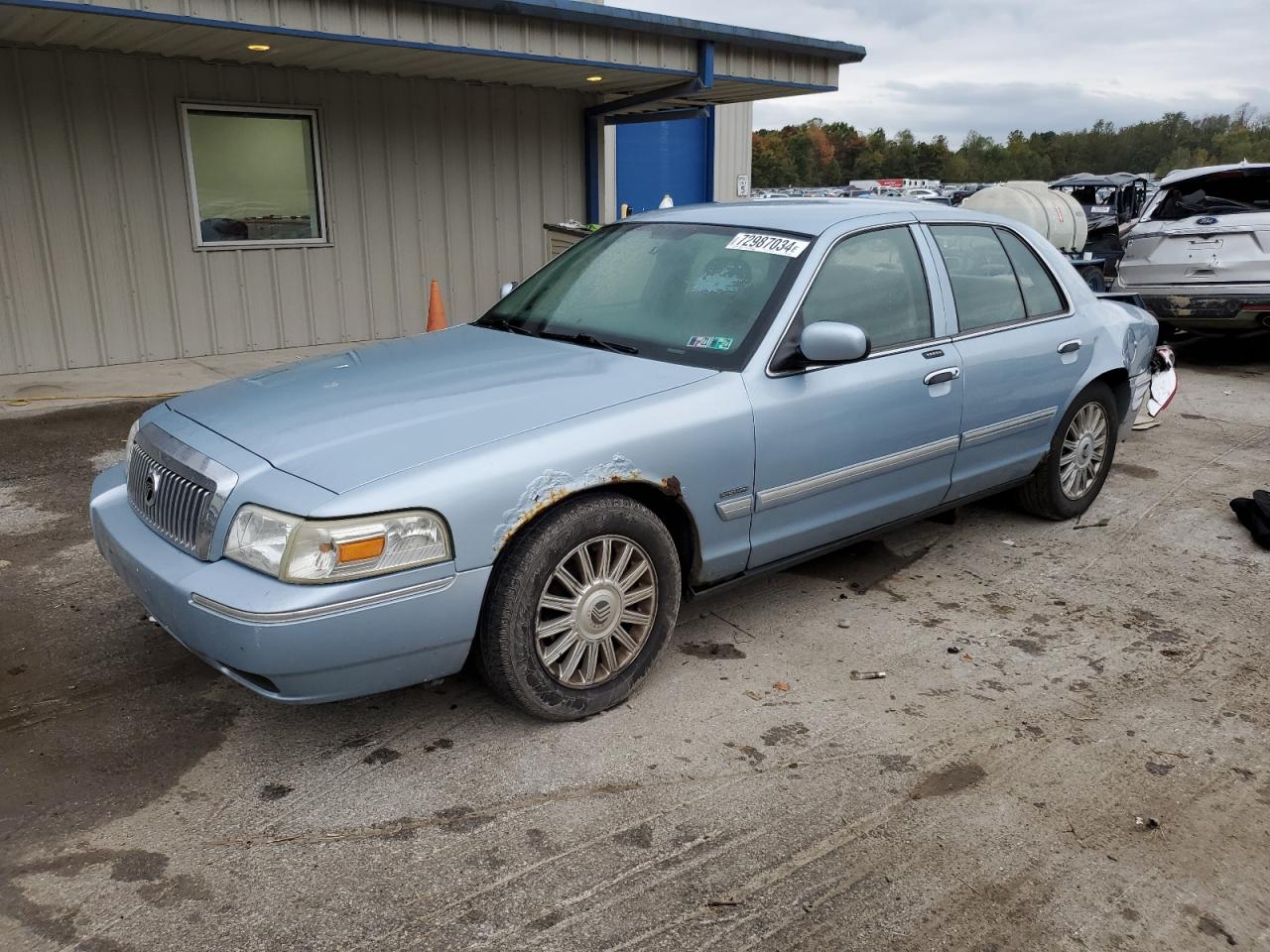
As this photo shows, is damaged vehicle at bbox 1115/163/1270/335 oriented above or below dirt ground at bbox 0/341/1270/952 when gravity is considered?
above

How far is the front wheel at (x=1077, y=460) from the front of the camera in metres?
5.24

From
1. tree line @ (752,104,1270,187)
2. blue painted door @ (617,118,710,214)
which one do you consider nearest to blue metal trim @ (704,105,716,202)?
blue painted door @ (617,118,710,214)

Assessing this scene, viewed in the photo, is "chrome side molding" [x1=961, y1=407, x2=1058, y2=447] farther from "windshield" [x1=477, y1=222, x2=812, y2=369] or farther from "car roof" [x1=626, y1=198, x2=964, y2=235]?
"windshield" [x1=477, y1=222, x2=812, y2=369]

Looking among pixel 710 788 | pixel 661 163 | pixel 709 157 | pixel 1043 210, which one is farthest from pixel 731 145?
pixel 710 788

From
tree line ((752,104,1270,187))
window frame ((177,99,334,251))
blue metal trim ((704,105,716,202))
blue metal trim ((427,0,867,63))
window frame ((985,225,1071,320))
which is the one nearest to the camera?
window frame ((985,225,1071,320))

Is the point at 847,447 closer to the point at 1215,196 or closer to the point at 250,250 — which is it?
the point at 250,250

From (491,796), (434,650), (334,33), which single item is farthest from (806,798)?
(334,33)

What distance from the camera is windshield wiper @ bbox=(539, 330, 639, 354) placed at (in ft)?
12.9

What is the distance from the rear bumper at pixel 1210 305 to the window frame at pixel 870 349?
6341 mm

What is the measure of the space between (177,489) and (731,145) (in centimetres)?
1390

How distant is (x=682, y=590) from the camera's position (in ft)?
12.4

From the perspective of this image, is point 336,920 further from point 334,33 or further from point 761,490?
point 334,33

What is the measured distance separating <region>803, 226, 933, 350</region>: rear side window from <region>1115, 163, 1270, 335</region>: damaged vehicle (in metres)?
6.46

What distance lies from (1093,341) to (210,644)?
4321 millimetres
